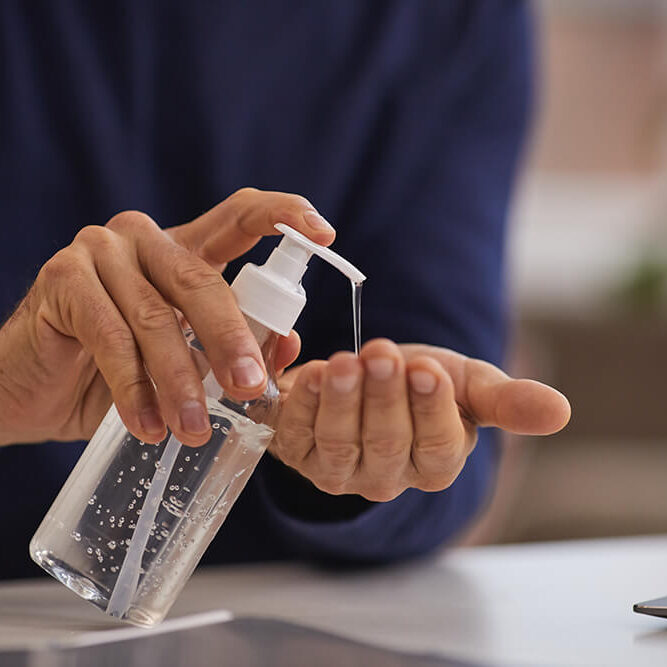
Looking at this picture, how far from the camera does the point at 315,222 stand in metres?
0.40

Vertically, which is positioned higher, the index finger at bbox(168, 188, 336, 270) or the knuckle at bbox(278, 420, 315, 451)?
the index finger at bbox(168, 188, 336, 270)

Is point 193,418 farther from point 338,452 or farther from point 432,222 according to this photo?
point 432,222

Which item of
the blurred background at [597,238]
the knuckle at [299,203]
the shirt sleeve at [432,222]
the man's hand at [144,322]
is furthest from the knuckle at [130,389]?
the blurred background at [597,238]

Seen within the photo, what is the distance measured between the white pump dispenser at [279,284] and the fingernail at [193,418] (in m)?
0.05

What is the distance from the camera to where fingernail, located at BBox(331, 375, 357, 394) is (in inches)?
14.4

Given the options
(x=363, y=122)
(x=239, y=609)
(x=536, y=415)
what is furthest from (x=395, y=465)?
(x=363, y=122)

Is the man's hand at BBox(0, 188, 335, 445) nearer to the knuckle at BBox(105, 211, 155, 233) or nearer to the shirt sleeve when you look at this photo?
the knuckle at BBox(105, 211, 155, 233)

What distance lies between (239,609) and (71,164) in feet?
1.40

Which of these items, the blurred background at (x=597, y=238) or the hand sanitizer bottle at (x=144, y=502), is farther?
the blurred background at (x=597, y=238)

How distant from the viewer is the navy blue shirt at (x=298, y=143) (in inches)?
29.3

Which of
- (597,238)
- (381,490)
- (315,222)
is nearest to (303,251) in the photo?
(315,222)

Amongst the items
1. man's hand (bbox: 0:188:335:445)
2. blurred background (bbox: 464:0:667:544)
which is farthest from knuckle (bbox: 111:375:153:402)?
blurred background (bbox: 464:0:667:544)

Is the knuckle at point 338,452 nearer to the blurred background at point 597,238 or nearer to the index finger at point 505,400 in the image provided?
the index finger at point 505,400

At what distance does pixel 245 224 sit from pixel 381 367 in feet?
0.41
